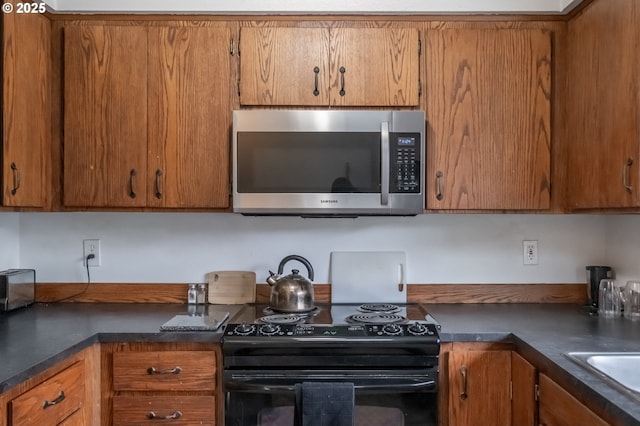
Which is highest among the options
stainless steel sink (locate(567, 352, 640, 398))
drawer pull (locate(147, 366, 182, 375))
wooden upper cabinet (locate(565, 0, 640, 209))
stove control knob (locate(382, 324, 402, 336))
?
wooden upper cabinet (locate(565, 0, 640, 209))

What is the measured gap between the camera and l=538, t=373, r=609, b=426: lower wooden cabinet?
1.20 m

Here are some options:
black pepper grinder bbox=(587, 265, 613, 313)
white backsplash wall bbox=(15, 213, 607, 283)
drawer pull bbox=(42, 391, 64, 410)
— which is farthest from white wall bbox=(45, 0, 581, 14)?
drawer pull bbox=(42, 391, 64, 410)

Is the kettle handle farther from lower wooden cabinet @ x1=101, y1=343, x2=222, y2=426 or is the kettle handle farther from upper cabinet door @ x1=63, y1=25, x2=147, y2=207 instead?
upper cabinet door @ x1=63, y1=25, x2=147, y2=207

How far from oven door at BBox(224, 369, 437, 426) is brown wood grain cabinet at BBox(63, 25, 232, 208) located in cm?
76

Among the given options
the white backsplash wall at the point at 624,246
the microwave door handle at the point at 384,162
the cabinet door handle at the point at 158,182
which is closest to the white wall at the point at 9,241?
the cabinet door handle at the point at 158,182

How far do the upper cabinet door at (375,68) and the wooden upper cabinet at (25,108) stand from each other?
1.19 meters

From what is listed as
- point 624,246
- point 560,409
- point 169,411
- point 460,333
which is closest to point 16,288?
point 169,411

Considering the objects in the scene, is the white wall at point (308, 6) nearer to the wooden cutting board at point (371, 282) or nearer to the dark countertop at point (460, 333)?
the wooden cutting board at point (371, 282)

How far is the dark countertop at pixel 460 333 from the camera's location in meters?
1.24

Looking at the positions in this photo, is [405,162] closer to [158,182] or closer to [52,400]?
[158,182]

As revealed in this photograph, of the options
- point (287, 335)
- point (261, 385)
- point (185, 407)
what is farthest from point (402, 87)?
point (185, 407)

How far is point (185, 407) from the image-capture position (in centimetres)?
168

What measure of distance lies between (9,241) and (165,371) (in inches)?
44.2

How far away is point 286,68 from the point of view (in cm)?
196
